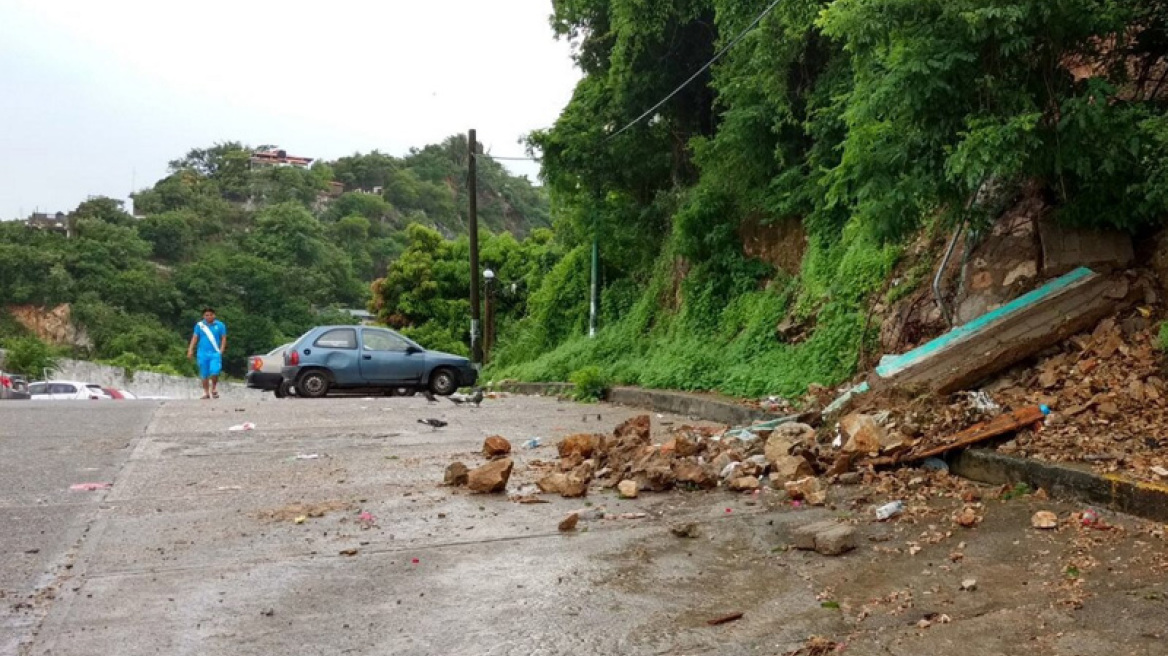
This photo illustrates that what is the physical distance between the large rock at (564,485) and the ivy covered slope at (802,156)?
3.06 m

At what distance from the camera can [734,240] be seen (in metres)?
14.6

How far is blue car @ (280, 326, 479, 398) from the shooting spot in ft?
59.0

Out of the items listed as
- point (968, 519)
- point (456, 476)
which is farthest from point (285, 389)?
point (968, 519)

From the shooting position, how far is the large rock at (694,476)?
6207mm

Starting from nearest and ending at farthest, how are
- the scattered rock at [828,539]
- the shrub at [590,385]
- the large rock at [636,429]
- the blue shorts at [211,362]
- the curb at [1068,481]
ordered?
the scattered rock at [828,539] → the curb at [1068,481] → the large rock at [636,429] → the shrub at [590,385] → the blue shorts at [211,362]

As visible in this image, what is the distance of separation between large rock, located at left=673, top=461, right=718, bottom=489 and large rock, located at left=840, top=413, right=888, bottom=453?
94 cm

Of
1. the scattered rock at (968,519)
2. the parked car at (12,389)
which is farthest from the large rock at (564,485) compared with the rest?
the parked car at (12,389)

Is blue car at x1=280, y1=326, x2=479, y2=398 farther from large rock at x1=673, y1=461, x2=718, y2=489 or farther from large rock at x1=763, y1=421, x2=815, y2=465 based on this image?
large rock at x1=673, y1=461, x2=718, y2=489

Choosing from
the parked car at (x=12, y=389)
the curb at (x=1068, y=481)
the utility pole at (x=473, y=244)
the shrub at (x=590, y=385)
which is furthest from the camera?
the parked car at (x=12, y=389)

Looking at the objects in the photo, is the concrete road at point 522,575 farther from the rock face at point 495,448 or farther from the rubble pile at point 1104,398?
the rock face at point 495,448

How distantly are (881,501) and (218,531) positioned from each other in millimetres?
3809

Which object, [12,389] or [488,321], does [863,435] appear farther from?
[12,389]

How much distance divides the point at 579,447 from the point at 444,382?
40.2ft

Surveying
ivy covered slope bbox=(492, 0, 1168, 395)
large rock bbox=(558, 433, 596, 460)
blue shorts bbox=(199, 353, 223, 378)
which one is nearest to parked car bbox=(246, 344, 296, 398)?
blue shorts bbox=(199, 353, 223, 378)
